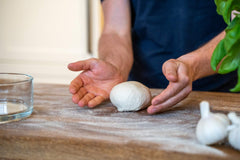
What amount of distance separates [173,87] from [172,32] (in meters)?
0.54

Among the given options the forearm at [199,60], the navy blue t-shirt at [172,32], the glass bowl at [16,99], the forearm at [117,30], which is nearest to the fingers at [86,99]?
the glass bowl at [16,99]

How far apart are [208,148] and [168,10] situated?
2.53 ft

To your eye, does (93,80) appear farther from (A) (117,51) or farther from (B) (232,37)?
(B) (232,37)

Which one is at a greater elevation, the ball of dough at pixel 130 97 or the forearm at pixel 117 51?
the forearm at pixel 117 51

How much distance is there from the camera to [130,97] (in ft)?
2.47

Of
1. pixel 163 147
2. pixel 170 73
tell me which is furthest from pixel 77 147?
pixel 170 73

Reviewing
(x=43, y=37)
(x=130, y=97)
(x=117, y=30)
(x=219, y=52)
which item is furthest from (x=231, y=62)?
(x=43, y=37)

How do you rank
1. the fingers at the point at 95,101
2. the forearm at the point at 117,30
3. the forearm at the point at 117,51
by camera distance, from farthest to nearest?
1. the forearm at the point at 117,30
2. the forearm at the point at 117,51
3. the fingers at the point at 95,101

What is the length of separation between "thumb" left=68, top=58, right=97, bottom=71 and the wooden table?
13cm

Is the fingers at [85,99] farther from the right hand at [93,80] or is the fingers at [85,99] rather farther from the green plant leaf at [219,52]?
the green plant leaf at [219,52]

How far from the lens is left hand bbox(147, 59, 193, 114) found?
2.24ft

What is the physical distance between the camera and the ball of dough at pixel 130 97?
74 centimetres

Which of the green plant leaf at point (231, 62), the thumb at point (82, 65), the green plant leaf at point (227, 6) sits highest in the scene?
the green plant leaf at point (227, 6)

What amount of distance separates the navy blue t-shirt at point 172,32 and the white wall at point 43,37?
1.20 metres
